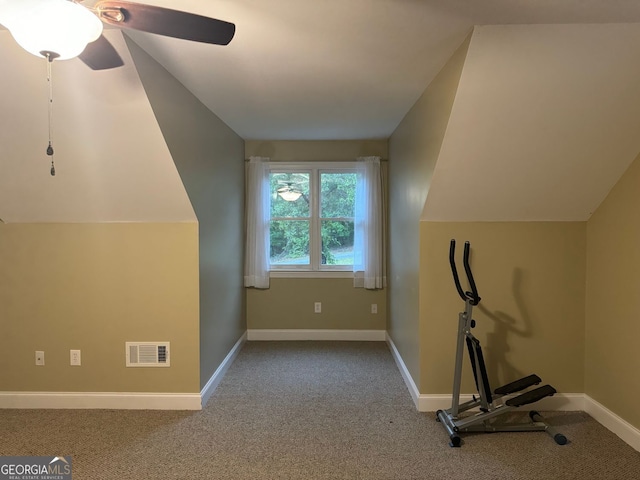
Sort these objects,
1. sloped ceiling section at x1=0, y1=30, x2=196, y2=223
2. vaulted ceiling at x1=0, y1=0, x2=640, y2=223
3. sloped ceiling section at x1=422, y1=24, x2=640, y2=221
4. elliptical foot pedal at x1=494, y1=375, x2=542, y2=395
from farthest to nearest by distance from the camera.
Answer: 1. elliptical foot pedal at x1=494, y1=375, x2=542, y2=395
2. sloped ceiling section at x1=0, y1=30, x2=196, y2=223
3. sloped ceiling section at x1=422, y1=24, x2=640, y2=221
4. vaulted ceiling at x1=0, y1=0, x2=640, y2=223

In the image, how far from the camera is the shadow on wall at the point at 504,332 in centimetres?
280

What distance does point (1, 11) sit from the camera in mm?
1155

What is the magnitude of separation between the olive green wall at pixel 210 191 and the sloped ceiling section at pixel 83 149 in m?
0.10

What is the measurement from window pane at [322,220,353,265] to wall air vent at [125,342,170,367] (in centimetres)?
222

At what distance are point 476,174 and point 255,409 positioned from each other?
222 centimetres

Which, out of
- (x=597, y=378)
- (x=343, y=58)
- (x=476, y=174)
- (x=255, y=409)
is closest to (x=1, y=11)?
(x=343, y=58)

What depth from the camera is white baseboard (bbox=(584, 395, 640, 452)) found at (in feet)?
7.69

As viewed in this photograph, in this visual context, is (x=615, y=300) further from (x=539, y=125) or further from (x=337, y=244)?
(x=337, y=244)

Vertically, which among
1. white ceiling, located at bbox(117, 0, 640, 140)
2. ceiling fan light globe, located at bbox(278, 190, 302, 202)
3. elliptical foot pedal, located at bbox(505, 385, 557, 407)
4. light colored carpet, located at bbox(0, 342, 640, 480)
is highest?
white ceiling, located at bbox(117, 0, 640, 140)

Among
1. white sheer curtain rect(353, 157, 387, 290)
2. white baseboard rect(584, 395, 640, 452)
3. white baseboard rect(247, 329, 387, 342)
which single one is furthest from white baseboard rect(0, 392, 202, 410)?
white baseboard rect(584, 395, 640, 452)

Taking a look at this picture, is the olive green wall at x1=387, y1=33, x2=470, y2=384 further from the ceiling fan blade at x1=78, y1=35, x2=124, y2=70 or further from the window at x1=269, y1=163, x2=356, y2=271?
the ceiling fan blade at x1=78, y1=35, x2=124, y2=70

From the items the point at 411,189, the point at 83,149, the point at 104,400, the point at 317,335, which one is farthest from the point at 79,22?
the point at 317,335

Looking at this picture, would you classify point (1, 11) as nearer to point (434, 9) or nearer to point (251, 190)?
point (434, 9)

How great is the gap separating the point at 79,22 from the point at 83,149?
1.34m
